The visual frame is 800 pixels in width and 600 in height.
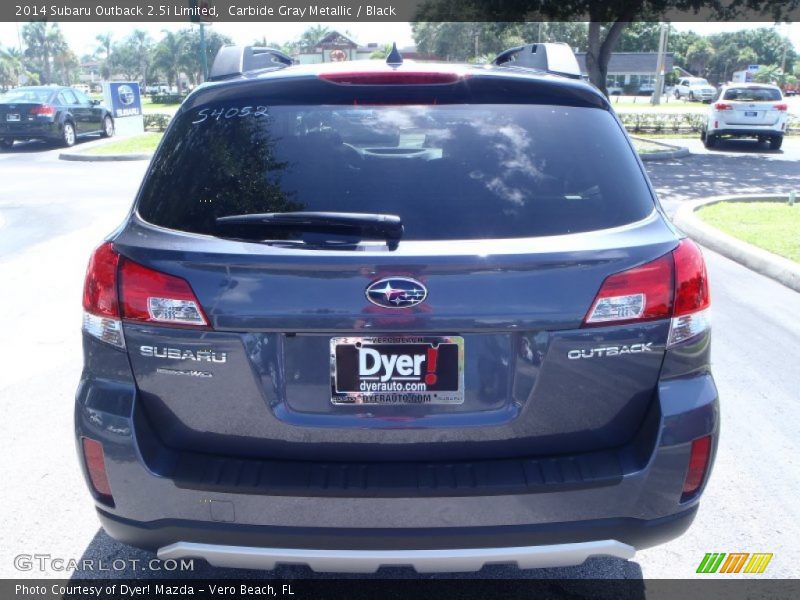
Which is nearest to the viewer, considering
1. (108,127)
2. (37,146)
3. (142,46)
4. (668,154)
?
(668,154)

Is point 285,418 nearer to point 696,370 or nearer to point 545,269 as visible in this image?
point 545,269

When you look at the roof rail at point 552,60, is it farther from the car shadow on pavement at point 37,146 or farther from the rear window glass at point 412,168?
the car shadow on pavement at point 37,146

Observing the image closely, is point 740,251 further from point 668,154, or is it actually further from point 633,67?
point 633,67

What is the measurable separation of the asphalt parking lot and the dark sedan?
12516mm

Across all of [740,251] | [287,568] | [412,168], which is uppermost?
[412,168]

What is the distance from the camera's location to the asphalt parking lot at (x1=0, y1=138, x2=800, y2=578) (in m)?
3.19

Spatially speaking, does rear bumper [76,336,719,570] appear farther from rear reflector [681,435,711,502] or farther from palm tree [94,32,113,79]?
palm tree [94,32,113,79]

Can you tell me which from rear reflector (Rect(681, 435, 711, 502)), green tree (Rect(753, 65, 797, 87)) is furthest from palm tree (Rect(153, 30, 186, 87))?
rear reflector (Rect(681, 435, 711, 502))

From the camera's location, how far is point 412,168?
2.48m

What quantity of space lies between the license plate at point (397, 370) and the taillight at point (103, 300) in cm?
70

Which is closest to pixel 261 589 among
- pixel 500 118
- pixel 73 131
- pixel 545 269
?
pixel 545 269

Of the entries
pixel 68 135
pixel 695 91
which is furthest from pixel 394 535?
pixel 695 91

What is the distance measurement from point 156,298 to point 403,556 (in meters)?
1.06

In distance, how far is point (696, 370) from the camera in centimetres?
242
